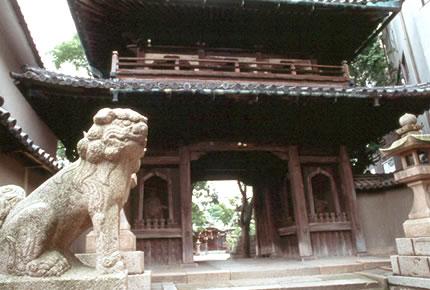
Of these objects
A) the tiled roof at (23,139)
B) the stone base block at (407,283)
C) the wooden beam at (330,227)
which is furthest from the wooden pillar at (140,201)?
the stone base block at (407,283)

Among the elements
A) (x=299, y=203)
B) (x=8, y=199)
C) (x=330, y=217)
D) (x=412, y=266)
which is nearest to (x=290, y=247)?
(x=330, y=217)

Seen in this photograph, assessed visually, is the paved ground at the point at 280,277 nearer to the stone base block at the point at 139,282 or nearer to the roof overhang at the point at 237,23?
the stone base block at the point at 139,282

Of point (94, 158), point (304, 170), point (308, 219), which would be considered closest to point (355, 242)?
point (308, 219)

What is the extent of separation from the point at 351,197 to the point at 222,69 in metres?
5.00

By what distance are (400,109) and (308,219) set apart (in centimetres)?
370

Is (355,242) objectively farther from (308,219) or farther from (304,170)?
(304,170)

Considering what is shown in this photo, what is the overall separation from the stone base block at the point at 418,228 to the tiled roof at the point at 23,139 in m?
6.46

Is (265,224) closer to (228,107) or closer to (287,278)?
(287,278)

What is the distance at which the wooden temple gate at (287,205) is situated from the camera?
754 cm

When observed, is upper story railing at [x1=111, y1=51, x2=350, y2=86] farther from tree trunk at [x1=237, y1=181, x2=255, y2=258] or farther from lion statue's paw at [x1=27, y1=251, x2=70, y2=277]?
tree trunk at [x1=237, y1=181, x2=255, y2=258]

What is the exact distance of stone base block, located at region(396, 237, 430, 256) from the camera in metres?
4.97

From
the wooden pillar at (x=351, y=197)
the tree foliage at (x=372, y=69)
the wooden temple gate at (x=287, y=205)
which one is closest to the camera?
the wooden temple gate at (x=287, y=205)

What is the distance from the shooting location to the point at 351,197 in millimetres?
8531

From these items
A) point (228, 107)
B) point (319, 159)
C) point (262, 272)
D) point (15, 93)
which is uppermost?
point (15, 93)
